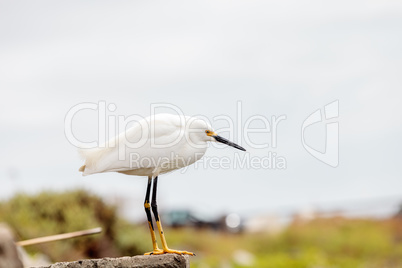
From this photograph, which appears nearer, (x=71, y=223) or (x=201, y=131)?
(x=201, y=131)

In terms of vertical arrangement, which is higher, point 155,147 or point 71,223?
point 155,147

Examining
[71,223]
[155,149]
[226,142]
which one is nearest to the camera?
[155,149]

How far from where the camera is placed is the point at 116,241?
17.3 metres

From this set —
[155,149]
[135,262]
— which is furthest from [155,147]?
[135,262]

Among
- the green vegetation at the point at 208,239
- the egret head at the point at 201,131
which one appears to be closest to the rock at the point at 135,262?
the egret head at the point at 201,131

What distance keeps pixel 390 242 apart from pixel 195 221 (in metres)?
10.1

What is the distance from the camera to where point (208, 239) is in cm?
2602

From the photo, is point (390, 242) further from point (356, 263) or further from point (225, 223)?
point (225, 223)

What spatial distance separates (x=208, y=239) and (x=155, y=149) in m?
19.7

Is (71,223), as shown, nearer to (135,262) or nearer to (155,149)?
(135,262)

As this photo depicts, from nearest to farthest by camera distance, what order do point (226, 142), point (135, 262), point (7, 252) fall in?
point (135, 262), point (226, 142), point (7, 252)

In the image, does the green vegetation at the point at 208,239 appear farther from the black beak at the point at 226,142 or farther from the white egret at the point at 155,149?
the black beak at the point at 226,142

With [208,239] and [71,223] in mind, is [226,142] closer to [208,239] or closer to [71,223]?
[71,223]

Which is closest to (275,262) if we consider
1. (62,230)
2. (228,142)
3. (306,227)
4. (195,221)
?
(306,227)
